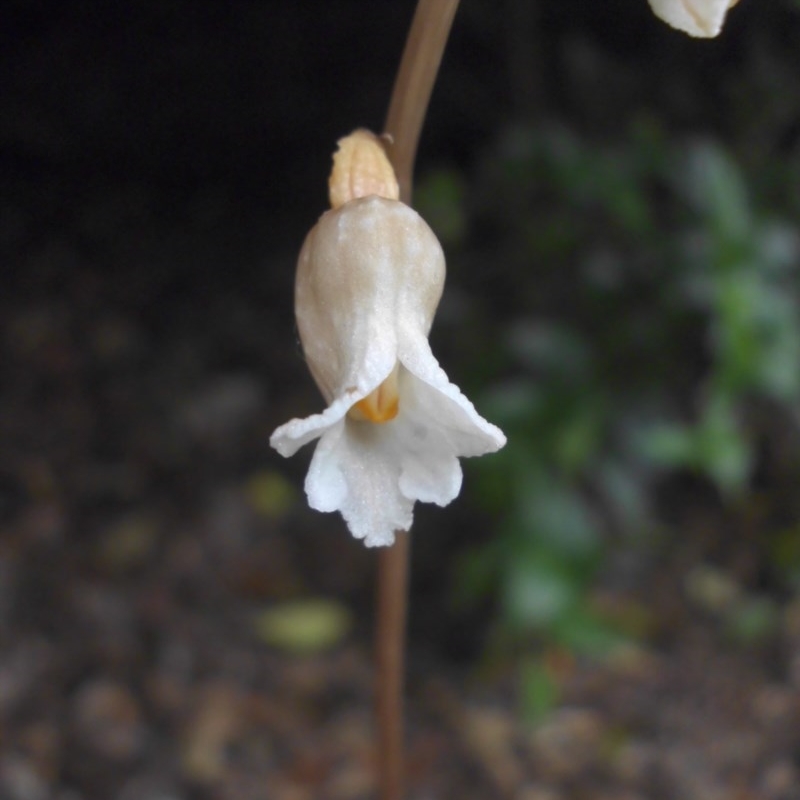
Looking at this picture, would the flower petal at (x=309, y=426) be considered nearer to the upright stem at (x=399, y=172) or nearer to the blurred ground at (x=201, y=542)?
→ the upright stem at (x=399, y=172)

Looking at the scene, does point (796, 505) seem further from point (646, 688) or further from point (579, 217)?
point (579, 217)

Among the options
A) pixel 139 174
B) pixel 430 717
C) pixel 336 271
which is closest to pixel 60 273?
pixel 139 174

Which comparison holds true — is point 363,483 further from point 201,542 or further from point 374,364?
point 201,542

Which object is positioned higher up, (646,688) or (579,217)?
(579,217)

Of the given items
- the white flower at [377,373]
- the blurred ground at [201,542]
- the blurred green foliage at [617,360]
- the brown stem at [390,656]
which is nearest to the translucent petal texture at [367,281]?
the white flower at [377,373]

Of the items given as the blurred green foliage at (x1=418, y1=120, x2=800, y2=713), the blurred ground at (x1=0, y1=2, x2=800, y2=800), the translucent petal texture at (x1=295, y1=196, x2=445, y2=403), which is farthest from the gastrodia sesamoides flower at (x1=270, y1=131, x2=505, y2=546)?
the blurred ground at (x1=0, y1=2, x2=800, y2=800)

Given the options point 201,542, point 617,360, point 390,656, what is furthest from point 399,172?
point 201,542

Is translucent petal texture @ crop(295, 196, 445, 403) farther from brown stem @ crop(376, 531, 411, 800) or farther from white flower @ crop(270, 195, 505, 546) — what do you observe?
brown stem @ crop(376, 531, 411, 800)

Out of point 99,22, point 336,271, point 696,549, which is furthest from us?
point 99,22
